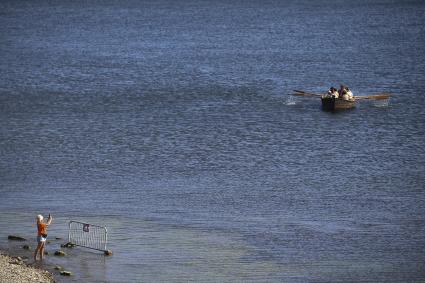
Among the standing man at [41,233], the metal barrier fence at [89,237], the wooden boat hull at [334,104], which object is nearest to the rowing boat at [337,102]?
the wooden boat hull at [334,104]

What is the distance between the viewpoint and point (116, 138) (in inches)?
2579

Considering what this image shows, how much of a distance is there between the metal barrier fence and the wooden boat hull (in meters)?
33.6

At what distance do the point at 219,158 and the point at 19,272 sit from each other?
24.4m

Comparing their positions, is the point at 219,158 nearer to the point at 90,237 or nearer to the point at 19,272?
the point at 90,237

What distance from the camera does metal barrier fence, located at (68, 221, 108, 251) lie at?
1658 inches

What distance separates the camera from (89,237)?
43375mm

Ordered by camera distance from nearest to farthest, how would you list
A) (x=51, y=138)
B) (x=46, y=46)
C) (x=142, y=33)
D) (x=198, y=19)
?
(x=51, y=138) → (x=46, y=46) → (x=142, y=33) → (x=198, y=19)

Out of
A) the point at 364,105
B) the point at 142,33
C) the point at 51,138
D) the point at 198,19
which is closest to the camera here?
the point at 51,138

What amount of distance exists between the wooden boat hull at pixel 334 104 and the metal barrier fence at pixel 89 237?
33.6m

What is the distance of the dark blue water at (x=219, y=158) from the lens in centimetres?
4228

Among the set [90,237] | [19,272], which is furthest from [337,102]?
[19,272]

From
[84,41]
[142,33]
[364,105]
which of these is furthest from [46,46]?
[364,105]

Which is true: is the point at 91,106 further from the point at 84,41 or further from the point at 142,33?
the point at 142,33

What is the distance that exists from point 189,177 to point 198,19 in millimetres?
111299
